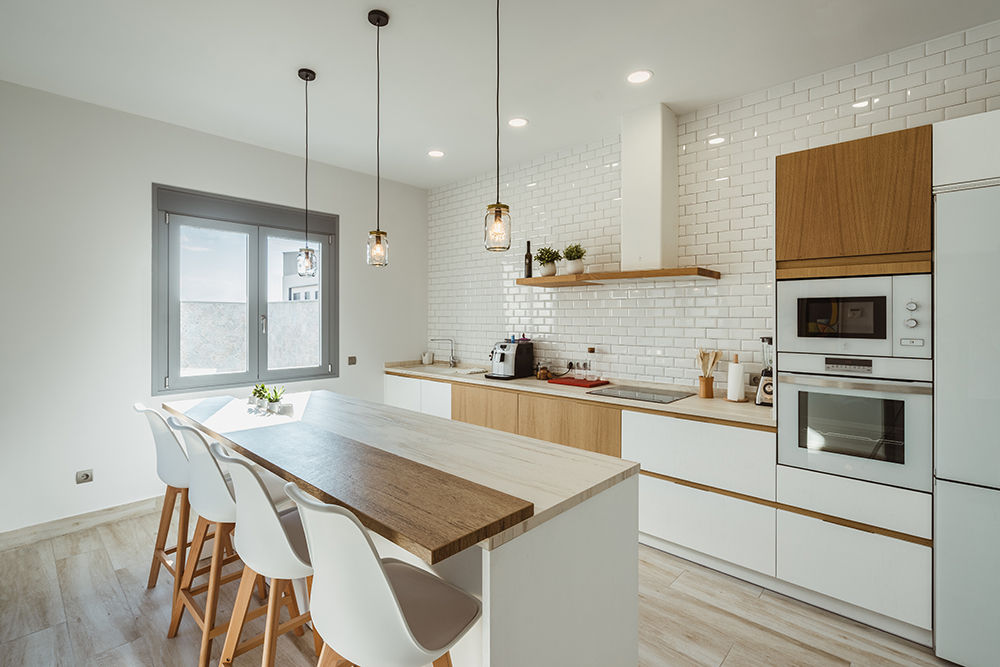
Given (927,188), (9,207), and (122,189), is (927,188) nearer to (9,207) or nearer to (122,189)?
(122,189)

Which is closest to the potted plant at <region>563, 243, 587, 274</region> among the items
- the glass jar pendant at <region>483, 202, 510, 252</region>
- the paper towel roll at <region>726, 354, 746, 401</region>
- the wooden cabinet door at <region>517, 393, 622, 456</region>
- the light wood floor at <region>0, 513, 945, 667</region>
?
the wooden cabinet door at <region>517, 393, 622, 456</region>

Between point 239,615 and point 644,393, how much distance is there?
8.34ft

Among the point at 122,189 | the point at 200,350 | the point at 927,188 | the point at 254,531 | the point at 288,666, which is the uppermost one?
the point at 122,189

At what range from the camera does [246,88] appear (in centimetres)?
304

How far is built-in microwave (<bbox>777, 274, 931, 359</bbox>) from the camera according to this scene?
6.84ft

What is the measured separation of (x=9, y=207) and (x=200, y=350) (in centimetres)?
141

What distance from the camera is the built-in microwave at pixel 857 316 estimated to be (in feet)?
6.84

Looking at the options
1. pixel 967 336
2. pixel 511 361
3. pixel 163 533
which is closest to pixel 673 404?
pixel 967 336

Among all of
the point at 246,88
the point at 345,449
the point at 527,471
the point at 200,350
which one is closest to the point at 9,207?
the point at 200,350

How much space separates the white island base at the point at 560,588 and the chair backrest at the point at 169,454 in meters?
1.10

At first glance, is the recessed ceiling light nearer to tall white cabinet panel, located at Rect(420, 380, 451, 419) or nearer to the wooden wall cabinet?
the wooden wall cabinet

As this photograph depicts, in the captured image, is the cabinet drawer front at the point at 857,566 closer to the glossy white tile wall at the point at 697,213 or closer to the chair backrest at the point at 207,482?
the glossy white tile wall at the point at 697,213

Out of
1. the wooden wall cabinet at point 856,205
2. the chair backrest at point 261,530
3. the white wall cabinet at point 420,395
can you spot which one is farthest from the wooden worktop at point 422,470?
the white wall cabinet at point 420,395

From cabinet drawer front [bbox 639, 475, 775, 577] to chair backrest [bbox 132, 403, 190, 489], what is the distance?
2.49m
